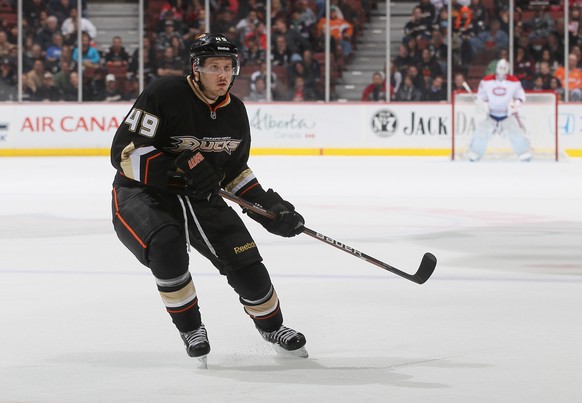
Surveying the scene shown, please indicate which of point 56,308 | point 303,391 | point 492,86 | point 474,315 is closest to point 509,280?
point 474,315

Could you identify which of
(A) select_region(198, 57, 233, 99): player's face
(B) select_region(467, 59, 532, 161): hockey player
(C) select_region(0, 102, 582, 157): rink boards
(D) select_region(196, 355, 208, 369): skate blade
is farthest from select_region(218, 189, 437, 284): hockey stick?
(C) select_region(0, 102, 582, 157): rink boards

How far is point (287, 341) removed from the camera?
10.5 ft

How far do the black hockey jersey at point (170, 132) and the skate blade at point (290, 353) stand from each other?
1.67 ft

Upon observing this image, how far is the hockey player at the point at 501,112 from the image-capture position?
1323cm

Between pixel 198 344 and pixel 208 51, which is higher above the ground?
pixel 208 51

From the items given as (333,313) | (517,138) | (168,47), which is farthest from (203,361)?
(168,47)

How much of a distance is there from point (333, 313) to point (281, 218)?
31.4 inches

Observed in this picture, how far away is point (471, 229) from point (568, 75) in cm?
778

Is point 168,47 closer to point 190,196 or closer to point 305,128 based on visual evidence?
point 305,128

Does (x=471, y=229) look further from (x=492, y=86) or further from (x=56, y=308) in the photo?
(x=492, y=86)

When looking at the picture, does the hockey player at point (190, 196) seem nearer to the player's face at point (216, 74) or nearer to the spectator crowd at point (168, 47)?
the player's face at point (216, 74)

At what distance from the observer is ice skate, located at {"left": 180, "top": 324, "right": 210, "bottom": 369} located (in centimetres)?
305

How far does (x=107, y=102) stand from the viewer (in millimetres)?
14008

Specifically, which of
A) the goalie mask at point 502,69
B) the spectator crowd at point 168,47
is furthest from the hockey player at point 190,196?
the spectator crowd at point 168,47
